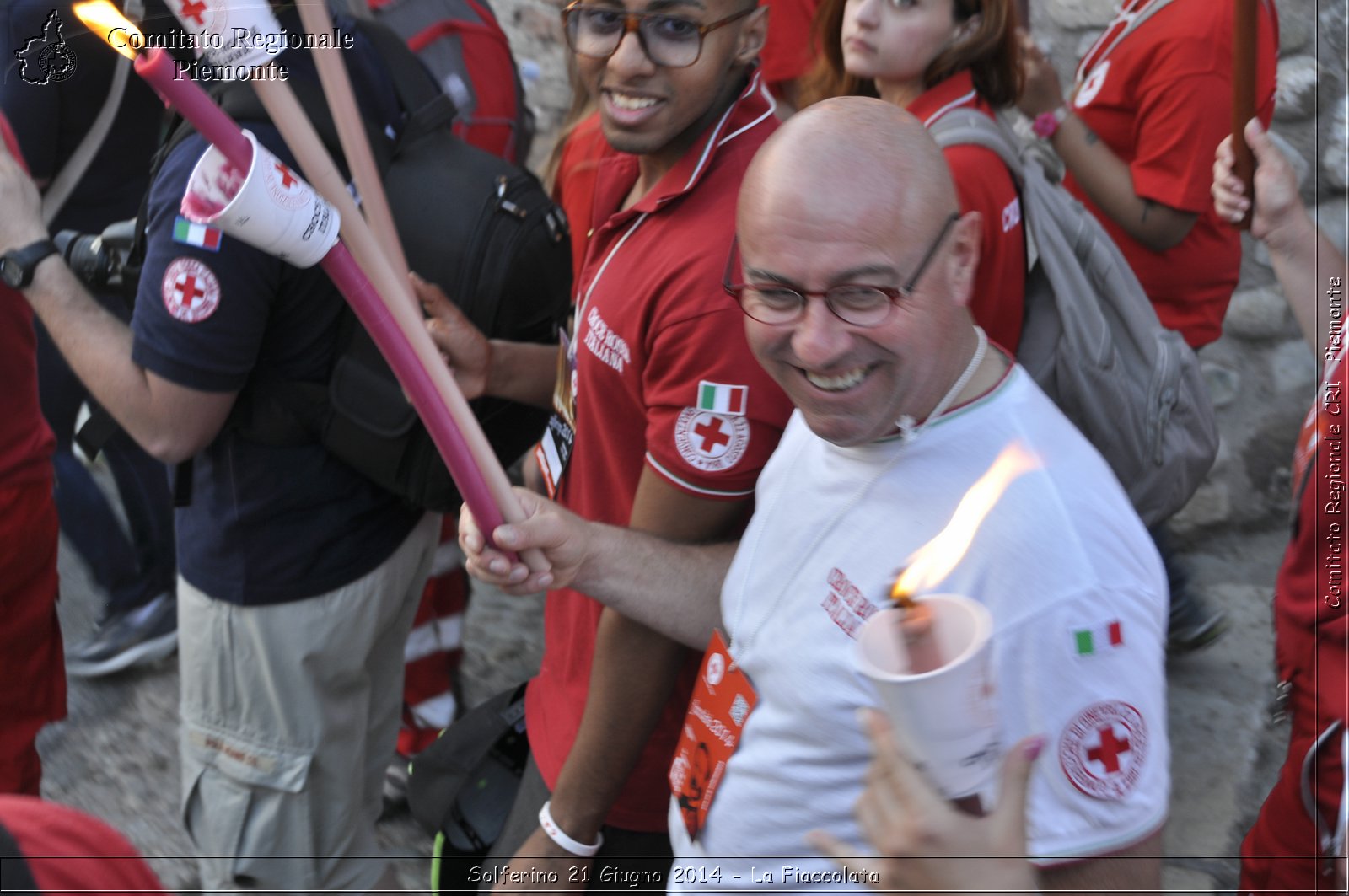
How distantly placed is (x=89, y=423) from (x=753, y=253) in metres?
1.42

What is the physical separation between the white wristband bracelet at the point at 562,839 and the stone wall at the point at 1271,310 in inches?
93.9

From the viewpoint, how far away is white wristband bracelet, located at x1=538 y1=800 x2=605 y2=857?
1810 millimetres

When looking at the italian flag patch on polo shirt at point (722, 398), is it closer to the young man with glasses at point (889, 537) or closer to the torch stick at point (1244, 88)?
the young man with glasses at point (889, 537)

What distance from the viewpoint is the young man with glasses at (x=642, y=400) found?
1.61 metres

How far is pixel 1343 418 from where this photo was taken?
1733 mm

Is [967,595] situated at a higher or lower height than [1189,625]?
higher

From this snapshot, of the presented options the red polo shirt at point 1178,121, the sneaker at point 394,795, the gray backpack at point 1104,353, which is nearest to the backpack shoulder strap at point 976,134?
the gray backpack at point 1104,353

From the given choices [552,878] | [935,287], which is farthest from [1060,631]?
[552,878]

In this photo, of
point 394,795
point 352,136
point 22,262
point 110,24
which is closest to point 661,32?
point 352,136

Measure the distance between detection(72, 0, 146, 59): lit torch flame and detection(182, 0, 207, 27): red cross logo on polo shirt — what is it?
2.6 inches

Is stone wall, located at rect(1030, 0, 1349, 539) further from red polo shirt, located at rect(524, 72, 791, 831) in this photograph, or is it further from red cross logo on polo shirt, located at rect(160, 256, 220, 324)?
red cross logo on polo shirt, located at rect(160, 256, 220, 324)

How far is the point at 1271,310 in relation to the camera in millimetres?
3686

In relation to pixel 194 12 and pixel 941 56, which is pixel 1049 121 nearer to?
pixel 941 56

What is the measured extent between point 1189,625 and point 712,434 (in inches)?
78.3
